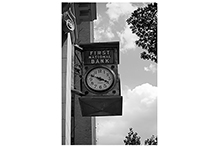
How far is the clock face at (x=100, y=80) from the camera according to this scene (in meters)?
7.36

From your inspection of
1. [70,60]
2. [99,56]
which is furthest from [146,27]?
[70,60]

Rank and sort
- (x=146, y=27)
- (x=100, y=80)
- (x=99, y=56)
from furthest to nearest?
(x=146, y=27) → (x=99, y=56) → (x=100, y=80)

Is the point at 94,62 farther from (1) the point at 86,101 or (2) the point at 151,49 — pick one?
(2) the point at 151,49

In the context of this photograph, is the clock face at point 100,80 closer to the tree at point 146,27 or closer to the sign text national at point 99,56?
the sign text national at point 99,56

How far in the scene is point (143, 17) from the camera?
10039 mm

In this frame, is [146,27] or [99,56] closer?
[99,56]

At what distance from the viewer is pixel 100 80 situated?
24.1 ft

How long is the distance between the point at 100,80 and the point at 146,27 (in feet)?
11.8

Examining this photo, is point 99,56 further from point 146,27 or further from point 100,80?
point 146,27

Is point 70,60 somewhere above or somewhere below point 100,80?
above

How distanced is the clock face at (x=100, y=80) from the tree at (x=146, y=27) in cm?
250

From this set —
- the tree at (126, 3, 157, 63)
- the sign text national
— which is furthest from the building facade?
the tree at (126, 3, 157, 63)

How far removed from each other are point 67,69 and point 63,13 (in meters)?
1.23
